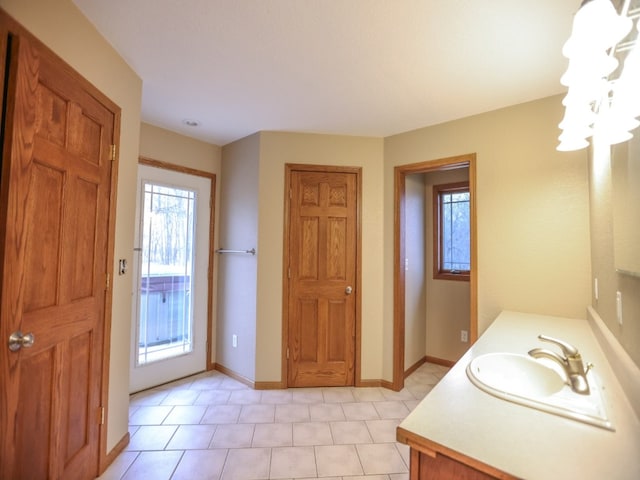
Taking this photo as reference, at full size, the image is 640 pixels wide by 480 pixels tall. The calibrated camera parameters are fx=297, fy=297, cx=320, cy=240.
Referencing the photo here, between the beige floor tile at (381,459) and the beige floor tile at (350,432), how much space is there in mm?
77

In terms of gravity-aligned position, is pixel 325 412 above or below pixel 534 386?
below

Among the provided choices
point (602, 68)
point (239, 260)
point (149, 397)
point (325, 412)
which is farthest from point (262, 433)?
point (602, 68)

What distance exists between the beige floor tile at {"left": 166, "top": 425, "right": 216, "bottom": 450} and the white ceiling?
2.42 meters

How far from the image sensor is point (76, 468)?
148 centimetres

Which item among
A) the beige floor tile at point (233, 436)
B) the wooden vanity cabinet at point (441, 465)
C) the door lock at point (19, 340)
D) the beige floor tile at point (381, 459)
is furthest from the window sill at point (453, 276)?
the door lock at point (19, 340)

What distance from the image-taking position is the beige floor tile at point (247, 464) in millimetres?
1689

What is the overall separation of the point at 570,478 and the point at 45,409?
1830 mm

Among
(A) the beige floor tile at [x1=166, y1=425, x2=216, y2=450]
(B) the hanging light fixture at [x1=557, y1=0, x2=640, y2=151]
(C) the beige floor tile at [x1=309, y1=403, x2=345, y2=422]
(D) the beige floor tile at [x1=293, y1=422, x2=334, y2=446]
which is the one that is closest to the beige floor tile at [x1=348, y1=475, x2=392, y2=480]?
(D) the beige floor tile at [x1=293, y1=422, x2=334, y2=446]

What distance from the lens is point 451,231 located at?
11.2 feet

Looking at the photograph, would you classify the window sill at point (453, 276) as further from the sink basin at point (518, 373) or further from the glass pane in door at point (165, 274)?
the glass pane in door at point (165, 274)

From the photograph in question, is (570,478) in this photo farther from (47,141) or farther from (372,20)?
(47,141)

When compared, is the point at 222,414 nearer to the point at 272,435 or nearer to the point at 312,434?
the point at 272,435

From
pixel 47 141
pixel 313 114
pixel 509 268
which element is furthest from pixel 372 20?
pixel 509 268

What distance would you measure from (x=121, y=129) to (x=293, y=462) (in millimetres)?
2285
